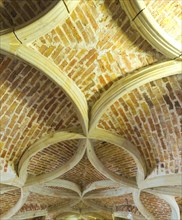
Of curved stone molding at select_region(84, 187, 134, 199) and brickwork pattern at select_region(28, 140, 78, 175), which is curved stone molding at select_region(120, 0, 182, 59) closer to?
brickwork pattern at select_region(28, 140, 78, 175)

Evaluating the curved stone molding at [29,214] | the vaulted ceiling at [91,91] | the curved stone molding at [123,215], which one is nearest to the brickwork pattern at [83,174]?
the vaulted ceiling at [91,91]

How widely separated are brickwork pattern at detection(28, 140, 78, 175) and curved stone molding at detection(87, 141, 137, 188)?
33 cm

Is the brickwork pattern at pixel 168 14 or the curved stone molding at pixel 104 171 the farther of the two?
the curved stone molding at pixel 104 171

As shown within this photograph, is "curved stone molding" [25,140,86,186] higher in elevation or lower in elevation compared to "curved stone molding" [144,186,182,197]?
higher

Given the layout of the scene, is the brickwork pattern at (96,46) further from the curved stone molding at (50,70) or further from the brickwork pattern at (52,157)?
the brickwork pattern at (52,157)

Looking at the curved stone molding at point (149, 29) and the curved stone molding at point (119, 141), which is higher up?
the curved stone molding at point (149, 29)

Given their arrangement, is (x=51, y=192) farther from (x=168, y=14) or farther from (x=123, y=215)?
(x=168, y=14)

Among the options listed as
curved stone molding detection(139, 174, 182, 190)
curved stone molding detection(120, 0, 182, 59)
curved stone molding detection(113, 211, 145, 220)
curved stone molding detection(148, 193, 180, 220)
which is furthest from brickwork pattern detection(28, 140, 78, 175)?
curved stone molding detection(113, 211, 145, 220)

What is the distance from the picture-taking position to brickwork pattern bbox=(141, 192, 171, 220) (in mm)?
6219

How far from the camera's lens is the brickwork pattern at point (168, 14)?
2.86m

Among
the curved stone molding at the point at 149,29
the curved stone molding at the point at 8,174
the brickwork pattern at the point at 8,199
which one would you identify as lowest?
the brickwork pattern at the point at 8,199

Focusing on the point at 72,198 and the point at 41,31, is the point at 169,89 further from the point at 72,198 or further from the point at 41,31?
the point at 72,198

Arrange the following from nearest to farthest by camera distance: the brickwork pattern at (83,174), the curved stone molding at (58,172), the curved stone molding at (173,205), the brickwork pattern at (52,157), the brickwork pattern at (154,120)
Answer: the brickwork pattern at (154,120) → the brickwork pattern at (52,157) → the curved stone molding at (58,172) → the brickwork pattern at (83,174) → the curved stone molding at (173,205)

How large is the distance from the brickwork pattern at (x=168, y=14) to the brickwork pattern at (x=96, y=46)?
306 millimetres
